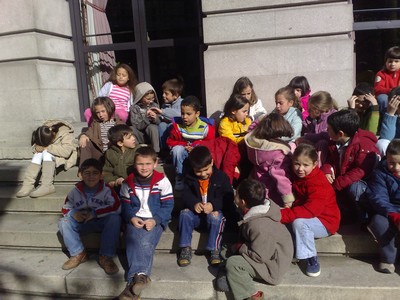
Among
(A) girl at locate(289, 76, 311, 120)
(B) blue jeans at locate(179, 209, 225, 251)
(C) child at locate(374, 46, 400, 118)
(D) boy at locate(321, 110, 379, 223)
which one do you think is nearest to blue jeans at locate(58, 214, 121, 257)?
(B) blue jeans at locate(179, 209, 225, 251)

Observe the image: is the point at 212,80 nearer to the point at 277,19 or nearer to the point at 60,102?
the point at 277,19

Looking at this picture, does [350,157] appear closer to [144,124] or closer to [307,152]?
[307,152]

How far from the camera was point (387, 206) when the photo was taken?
3.25m

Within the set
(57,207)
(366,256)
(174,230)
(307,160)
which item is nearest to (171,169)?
(174,230)

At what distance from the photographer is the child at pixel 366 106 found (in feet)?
13.7

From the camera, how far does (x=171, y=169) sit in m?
4.70

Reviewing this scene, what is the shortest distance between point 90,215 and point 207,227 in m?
1.22

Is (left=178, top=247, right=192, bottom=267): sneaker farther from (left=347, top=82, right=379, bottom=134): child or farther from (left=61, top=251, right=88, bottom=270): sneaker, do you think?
(left=347, top=82, right=379, bottom=134): child

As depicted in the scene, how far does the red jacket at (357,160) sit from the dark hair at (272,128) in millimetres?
640

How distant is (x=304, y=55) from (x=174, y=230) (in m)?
3.28

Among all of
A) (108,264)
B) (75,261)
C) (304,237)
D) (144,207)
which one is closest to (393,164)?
(304,237)

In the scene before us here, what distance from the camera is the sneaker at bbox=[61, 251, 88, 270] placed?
3656 mm

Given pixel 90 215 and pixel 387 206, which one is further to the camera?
pixel 90 215

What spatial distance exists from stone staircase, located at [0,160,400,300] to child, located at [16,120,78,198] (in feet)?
1.68
